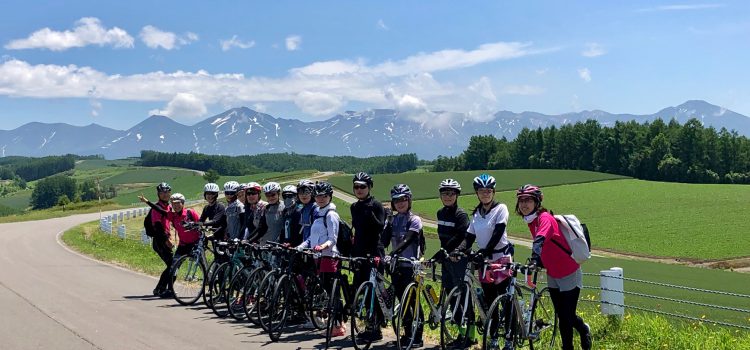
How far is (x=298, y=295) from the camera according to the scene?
370 inches

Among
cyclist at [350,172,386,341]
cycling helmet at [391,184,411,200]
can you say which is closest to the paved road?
cyclist at [350,172,386,341]

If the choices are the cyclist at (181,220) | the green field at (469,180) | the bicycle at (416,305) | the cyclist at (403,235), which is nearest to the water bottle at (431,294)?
the bicycle at (416,305)

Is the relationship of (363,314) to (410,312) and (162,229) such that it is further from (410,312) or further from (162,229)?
(162,229)

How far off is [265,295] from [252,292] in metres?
0.86

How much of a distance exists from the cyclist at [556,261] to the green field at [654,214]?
36.3 meters

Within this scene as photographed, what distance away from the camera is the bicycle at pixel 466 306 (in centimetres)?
763

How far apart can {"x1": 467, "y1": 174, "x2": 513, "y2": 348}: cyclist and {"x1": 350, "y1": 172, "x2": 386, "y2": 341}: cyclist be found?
4.48 feet

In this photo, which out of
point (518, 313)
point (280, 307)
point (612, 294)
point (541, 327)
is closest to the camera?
point (518, 313)

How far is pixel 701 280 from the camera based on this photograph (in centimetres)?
2778

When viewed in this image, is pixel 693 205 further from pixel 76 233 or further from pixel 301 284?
pixel 301 284

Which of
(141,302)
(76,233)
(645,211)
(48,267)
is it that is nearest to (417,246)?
(141,302)

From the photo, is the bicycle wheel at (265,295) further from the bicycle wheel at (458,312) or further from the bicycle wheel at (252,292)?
the bicycle wheel at (458,312)


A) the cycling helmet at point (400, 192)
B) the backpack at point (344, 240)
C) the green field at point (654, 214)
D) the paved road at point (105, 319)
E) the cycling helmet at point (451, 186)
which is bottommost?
the green field at point (654, 214)

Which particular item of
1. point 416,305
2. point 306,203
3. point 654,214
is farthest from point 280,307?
point 654,214
